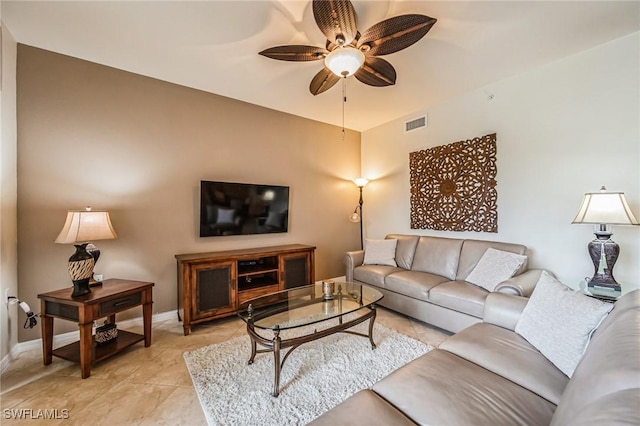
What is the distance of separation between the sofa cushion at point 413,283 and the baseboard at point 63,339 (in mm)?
2594

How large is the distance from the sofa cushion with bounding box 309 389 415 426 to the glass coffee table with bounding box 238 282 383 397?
2.58 feet

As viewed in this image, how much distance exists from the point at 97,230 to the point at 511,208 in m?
4.11

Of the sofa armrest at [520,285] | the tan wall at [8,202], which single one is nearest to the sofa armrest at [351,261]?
the sofa armrest at [520,285]

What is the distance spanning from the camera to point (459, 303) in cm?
249

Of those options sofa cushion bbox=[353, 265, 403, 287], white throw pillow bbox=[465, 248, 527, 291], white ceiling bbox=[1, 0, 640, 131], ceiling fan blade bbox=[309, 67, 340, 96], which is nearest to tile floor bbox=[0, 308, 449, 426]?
white throw pillow bbox=[465, 248, 527, 291]

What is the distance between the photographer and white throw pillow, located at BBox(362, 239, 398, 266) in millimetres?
3658

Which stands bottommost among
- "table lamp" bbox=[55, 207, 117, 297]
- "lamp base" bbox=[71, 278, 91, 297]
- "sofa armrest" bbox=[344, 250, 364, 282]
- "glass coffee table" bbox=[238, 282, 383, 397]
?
"glass coffee table" bbox=[238, 282, 383, 397]

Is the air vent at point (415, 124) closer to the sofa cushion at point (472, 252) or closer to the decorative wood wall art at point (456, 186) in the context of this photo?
the decorative wood wall art at point (456, 186)

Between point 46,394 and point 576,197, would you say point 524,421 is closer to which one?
point 576,197

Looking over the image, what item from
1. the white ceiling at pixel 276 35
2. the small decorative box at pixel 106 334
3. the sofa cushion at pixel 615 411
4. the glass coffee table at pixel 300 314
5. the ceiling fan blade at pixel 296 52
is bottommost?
the small decorative box at pixel 106 334

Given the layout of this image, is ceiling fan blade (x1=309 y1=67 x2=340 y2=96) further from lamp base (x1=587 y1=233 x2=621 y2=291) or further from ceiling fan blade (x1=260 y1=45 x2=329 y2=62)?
lamp base (x1=587 y1=233 x2=621 y2=291)

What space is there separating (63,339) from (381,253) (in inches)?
142

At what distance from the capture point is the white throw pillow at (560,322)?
1.26 m

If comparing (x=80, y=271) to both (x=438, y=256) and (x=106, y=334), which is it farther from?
(x=438, y=256)
